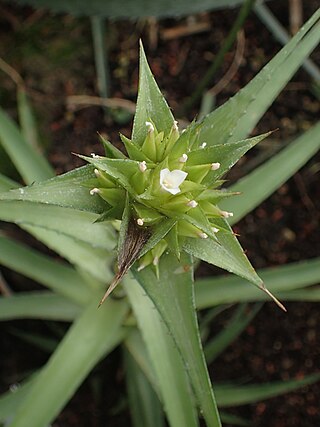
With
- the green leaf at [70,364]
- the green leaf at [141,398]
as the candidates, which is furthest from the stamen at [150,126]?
the green leaf at [141,398]

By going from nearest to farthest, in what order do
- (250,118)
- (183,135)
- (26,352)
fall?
1. (183,135)
2. (250,118)
3. (26,352)

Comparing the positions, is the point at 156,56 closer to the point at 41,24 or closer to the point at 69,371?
the point at 41,24

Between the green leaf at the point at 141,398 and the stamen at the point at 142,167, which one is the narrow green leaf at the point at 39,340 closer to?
the green leaf at the point at 141,398

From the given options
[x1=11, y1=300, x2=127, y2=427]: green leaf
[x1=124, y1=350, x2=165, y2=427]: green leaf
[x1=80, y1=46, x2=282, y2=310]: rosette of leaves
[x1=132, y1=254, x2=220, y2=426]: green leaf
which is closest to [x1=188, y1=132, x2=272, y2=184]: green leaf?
[x1=80, y1=46, x2=282, y2=310]: rosette of leaves

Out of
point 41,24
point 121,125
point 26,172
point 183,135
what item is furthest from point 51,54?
point 183,135

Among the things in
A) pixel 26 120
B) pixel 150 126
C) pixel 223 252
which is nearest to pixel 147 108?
pixel 150 126

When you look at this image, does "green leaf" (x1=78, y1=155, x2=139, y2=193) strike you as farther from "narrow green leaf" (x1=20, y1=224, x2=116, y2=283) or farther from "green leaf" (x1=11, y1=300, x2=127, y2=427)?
"green leaf" (x1=11, y1=300, x2=127, y2=427)
